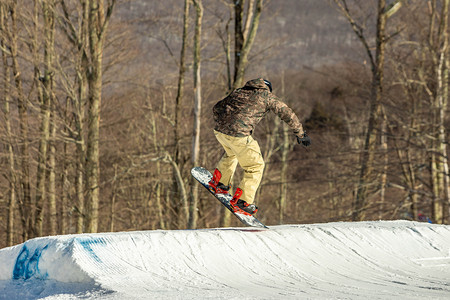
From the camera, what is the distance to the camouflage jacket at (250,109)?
18.9 ft

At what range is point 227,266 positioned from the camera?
15.4 feet

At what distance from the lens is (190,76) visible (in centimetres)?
2047

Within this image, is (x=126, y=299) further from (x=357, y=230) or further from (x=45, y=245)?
(x=357, y=230)

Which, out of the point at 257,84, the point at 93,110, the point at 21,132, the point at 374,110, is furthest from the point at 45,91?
the point at 257,84

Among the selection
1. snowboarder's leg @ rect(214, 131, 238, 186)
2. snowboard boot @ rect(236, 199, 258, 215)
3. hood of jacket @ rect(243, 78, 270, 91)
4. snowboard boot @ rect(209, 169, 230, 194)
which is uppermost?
hood of jacket @ rect(243, 78, 270, 91)

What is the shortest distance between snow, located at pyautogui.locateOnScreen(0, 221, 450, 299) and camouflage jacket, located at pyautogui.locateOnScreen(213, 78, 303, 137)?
1.23 meters

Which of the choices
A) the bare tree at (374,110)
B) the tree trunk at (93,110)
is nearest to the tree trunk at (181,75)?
the tree trunk at (93,110)

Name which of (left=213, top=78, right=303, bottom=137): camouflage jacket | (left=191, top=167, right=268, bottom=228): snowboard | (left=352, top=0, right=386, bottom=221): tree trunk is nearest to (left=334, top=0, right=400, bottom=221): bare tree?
(left=352, top=0, right=386, bottom=221): tree trunk

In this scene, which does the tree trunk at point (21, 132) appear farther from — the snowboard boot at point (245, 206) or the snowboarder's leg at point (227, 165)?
the snowboard boot at point (245, 206)

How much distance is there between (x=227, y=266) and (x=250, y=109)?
195 cm

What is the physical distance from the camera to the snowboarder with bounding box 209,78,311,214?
18.9ft

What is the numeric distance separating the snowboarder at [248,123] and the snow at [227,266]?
1.98ft

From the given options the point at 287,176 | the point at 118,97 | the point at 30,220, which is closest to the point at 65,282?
the point at 30,220

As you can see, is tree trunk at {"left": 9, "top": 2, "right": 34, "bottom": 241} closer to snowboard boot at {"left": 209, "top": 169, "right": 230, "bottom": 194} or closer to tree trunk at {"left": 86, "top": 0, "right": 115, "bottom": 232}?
tree trunk at {"left": 86, "top": 0, "right": 115, "bottom": 232}
